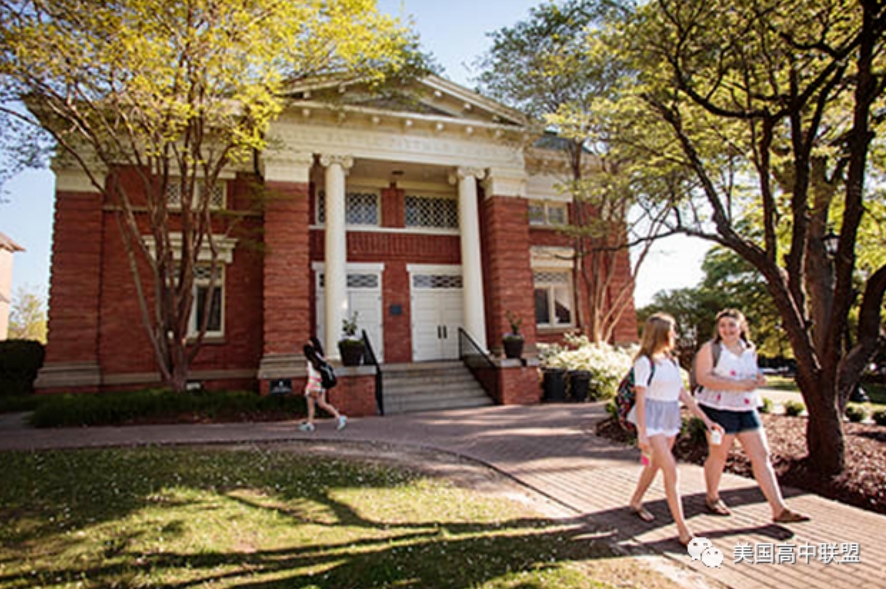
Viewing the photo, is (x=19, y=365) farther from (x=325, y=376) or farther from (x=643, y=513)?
(x=643, y=513)

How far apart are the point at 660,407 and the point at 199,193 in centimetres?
1489

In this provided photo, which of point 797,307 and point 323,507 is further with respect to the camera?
point 797,307

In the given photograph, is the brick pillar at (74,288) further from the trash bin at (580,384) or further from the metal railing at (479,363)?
the trash bin at (580,384)

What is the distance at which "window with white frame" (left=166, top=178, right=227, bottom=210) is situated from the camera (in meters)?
14.3

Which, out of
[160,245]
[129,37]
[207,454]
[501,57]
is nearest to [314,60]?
[129,37]

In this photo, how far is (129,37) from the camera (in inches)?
324

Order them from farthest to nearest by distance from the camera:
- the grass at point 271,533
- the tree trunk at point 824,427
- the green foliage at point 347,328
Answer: the green foliage at point 347,328 < the tree trunk at point 824,427 < the grass at point 271,533

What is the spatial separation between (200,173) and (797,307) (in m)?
14.9

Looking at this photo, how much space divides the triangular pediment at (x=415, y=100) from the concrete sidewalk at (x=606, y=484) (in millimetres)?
8980

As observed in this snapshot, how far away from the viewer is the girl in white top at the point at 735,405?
13.4 feet

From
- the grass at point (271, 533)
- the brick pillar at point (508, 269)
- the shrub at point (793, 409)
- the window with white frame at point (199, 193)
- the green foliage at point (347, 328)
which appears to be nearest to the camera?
the grass at point (271, 533)

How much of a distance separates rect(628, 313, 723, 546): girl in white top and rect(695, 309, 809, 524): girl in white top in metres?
0.35

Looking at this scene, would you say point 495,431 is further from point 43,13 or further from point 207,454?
point 43,13

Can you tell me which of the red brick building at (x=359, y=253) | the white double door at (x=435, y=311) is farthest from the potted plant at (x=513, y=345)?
the white double door at (x=435, y=311)
